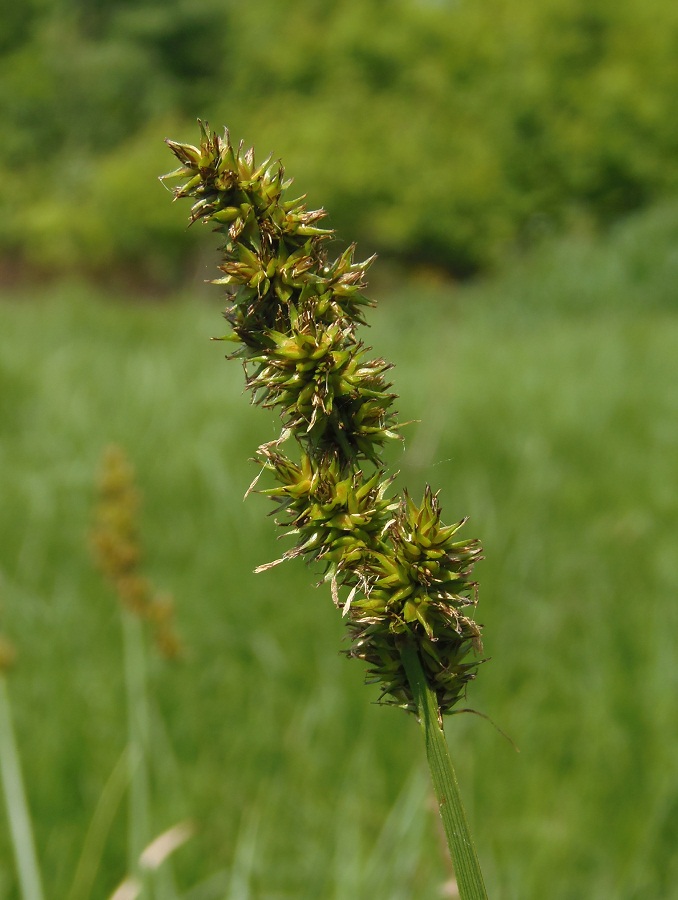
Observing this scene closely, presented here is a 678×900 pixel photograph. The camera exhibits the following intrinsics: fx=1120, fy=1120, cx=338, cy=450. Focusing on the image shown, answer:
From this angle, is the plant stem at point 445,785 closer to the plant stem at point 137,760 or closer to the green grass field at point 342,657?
the green grass field at point 342,657

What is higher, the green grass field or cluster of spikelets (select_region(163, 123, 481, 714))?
the green grass field

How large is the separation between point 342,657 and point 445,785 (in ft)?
7.98

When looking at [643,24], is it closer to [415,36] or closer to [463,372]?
[415,36]

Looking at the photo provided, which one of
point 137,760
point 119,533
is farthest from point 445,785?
point 137,760

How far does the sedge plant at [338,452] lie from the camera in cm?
47

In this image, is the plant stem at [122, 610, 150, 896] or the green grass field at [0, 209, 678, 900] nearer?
the plant stem at [122, 610, 150, 896]

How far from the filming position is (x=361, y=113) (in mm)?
18312

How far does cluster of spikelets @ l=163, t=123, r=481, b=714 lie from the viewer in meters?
0.47

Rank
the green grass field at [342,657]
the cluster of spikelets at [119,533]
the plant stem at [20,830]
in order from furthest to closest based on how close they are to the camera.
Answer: the green grass field at [342,657] < the cluster of spikelets at [119,533] < the plant stem at [20,830]

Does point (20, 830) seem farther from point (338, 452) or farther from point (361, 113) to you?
point (361, 113)

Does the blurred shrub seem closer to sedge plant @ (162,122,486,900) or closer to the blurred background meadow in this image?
the blurred background meadow

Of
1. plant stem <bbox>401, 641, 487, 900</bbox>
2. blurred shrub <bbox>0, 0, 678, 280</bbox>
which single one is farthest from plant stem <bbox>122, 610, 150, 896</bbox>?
blurred shrub <bbox>0, 0, 678, 280</bbox>

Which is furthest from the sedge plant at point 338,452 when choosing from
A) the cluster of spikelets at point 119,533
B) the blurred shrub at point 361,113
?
the blurred shrub at point 361,113

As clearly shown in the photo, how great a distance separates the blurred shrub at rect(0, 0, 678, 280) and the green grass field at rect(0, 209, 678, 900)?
9846 millimetres
